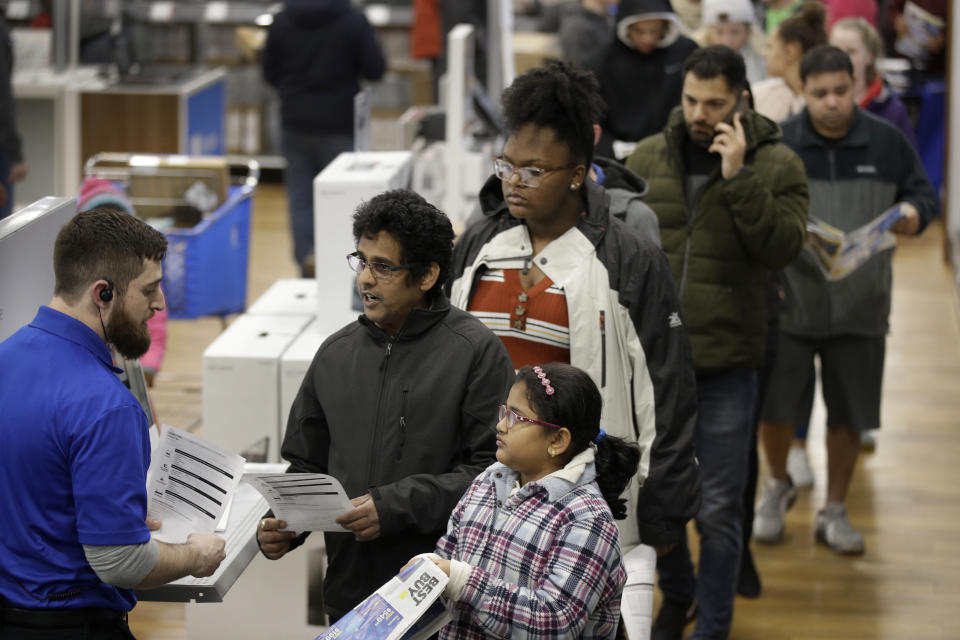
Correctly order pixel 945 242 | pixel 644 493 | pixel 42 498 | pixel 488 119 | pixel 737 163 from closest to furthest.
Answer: pixel 42 498 → pixel 644 493 → pixel 737 163 → pixel 488 119 → pixel 945 242

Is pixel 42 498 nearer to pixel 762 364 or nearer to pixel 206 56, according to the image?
pixel 762 364

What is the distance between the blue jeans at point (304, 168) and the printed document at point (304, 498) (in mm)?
5203

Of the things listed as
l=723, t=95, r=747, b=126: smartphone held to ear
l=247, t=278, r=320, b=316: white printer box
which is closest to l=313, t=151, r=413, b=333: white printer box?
l=247, t=278, r=320, b=316: white printer box

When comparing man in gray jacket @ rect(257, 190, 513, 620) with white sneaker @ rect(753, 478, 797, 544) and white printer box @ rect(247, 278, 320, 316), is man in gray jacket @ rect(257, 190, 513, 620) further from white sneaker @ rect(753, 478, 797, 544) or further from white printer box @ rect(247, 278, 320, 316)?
white sneaker @ rect(753, 478, 797, 544)

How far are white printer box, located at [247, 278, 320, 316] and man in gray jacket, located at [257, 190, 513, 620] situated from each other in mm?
1948

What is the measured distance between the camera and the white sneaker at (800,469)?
18.4 ft

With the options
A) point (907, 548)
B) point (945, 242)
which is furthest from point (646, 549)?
point (945, 242)

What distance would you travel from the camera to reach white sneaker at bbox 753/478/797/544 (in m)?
5.03

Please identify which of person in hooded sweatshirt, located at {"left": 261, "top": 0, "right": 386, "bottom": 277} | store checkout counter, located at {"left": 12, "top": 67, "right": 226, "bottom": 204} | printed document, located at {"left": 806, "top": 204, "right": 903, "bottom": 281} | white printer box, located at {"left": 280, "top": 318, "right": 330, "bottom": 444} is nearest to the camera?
white printer box, located at {"left": 280, "top": 318, "right": 330, "bottom": 444}

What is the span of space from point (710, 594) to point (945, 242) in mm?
6127

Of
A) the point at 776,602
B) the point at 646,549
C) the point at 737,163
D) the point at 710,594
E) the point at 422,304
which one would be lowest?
the point at 776,602

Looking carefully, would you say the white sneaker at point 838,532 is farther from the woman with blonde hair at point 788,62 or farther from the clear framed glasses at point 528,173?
the clear framed glasses at point 528,173

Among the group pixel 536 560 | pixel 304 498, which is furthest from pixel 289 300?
pixel 536 560

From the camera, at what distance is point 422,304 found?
2729 millimetres
